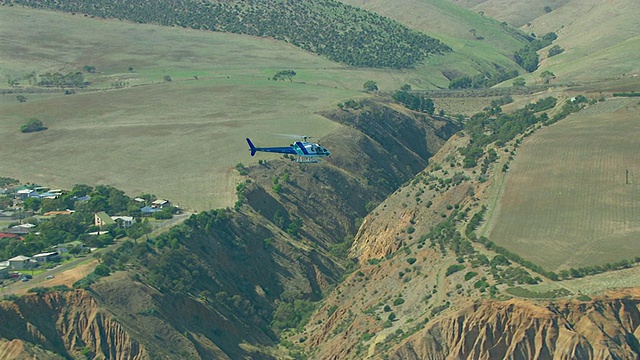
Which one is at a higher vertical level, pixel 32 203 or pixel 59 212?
pixel 59 212

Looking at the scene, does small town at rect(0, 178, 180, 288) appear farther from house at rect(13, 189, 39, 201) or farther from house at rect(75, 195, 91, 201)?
house at rect(75, 195, 91, 201)

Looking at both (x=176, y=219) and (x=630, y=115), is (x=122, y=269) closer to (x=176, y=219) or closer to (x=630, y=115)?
(x=176, y=219)

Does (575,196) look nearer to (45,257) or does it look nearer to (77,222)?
(77,222)

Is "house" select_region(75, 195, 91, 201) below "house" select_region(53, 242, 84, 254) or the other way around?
below

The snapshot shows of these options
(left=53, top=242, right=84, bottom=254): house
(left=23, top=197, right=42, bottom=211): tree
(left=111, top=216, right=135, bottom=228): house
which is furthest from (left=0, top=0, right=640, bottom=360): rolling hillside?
(left=23, top=197, right=42, bottom=211): tree

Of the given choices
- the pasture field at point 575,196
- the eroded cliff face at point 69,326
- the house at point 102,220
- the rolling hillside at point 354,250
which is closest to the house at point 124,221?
the house at point 102,220

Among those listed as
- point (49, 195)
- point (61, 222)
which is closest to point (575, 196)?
point (61, 222)

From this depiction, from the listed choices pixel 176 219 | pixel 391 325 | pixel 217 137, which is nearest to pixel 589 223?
pixel 391 325
